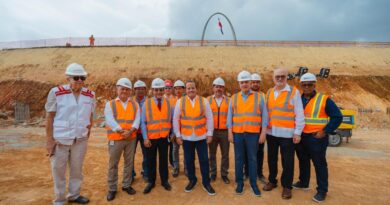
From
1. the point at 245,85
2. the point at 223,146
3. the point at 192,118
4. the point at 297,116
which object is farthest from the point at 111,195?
the point at 297,116

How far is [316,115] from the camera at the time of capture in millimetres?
4219

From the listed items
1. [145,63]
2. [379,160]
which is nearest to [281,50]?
[145,63]

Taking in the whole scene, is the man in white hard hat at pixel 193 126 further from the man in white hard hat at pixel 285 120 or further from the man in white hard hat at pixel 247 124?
the man in white hard hat at pixel 285 120

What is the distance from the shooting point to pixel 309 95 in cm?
438

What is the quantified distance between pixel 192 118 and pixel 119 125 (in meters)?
1.32

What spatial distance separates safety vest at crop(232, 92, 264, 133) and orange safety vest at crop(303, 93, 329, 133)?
2.72 ft

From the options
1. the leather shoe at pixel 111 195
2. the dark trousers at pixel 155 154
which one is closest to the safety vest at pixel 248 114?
the dark trousers at pixel 155 154

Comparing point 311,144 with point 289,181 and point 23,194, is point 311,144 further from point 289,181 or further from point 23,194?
point 23,194

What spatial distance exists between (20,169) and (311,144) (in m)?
6.95

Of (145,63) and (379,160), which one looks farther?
(145,63)

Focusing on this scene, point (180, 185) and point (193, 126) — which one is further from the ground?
point (193, 126)

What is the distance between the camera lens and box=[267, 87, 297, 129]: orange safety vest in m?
4.23

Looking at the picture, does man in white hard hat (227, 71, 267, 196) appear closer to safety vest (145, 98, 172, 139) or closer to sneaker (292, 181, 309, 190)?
sneaker (292, 181, 309, 190)

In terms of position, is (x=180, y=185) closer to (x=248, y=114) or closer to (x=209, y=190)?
(x=209, y=190)
